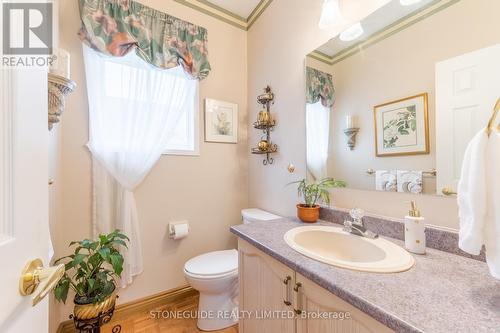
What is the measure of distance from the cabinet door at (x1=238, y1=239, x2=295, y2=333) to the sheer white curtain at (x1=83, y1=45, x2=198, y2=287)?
0.89 meters

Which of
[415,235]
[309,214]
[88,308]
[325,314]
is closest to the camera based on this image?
[325,314]

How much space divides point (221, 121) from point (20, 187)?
165cm

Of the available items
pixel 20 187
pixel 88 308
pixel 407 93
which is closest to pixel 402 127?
pixel 407 93

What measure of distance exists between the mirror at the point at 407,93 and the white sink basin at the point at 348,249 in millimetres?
295

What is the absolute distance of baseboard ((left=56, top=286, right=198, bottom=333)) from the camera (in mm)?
1387

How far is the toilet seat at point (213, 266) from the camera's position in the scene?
54.0 inches

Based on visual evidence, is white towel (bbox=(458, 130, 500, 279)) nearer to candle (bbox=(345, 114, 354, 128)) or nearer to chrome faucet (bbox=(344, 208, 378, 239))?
chrome faucet (bbox=(344, 208, 378, 239))

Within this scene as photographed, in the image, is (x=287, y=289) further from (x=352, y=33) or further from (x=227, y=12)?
(x=227, y=12)

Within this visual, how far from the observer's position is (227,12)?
2014 millimetres

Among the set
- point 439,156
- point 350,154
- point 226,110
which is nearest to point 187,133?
point 226,110

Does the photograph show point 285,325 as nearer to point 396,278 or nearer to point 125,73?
point 396,278

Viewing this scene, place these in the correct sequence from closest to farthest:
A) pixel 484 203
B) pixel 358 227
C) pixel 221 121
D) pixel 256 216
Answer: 1. pixel 484 203
2. pixel 358 227
3. pixel 256 216
4. pixel 221 121

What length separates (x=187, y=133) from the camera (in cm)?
188

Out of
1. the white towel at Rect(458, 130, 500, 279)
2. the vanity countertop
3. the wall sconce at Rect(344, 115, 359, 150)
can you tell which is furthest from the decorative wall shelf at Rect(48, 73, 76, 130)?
the white towel at Rect(458, 130, 500, 279)
